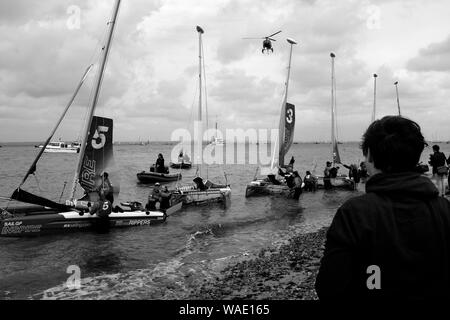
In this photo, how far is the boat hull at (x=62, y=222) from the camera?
51.0 feet

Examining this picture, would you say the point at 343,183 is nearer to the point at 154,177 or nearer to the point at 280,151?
the point at 280,151

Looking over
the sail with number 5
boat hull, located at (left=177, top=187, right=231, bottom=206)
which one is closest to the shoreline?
the sail with number 5

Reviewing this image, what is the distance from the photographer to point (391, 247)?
1852 millimetres

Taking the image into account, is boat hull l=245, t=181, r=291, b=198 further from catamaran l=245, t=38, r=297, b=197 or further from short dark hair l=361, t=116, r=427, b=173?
short dark hair l=361, t=116, r=427, b=173

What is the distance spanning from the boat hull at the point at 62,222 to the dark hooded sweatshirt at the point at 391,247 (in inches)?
640

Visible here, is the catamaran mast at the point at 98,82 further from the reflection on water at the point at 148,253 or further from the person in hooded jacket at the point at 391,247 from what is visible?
the person in hooded jacket at the point at 391,247

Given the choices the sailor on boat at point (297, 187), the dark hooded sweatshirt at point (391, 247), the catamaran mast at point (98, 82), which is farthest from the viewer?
the sailor on boat at point (297, 187)

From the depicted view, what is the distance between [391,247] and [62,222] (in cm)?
1682

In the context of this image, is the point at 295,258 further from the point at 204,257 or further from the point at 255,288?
the point at 204,257

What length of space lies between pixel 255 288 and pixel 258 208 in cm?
1582

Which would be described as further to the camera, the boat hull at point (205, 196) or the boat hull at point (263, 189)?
the boat hull at point (263, 189)

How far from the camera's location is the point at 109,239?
629 inches

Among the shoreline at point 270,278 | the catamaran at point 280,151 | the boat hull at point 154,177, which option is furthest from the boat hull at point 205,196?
the boat hull at point 154,177

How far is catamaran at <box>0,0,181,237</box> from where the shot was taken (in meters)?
15.7
